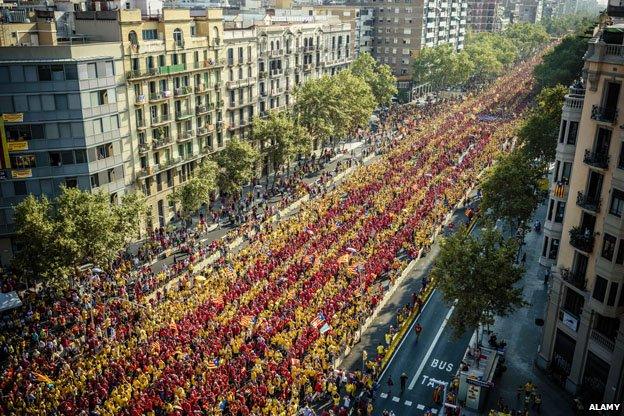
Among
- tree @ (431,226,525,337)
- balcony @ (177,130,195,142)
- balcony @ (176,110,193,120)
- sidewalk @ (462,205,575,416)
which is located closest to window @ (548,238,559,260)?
tree @ (431,226,525,337)

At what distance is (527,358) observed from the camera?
42219mm

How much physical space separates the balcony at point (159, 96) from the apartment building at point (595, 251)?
4265cm

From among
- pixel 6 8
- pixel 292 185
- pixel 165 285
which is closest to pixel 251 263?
pixel 165 285

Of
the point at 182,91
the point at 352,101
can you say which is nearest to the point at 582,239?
the point at 182,91

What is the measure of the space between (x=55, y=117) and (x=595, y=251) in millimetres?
45923

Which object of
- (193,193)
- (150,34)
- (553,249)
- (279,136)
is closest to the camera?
(553,249)

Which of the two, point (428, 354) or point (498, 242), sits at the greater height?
point (498, 242)

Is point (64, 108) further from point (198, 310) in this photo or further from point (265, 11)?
point (265, 11)

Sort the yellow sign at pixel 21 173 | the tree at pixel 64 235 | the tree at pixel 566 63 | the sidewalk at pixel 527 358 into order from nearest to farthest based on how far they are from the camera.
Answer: the sidewalk at pixel 527 358 < the tree at pixel 64 235 < the yellow sign at pixel 21 173 < the tree at pixel 566 63

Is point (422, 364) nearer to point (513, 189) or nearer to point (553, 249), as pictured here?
point (553, 249)

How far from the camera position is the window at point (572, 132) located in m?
40.8

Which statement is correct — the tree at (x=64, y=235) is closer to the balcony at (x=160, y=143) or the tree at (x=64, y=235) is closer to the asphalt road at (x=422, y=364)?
the balcony at (x=160, y=143)

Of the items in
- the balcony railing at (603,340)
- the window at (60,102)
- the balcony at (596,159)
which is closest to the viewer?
the balcony at (596,159)

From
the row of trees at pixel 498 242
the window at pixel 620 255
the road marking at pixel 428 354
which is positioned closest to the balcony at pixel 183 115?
the row of trees at pixel 498 242
